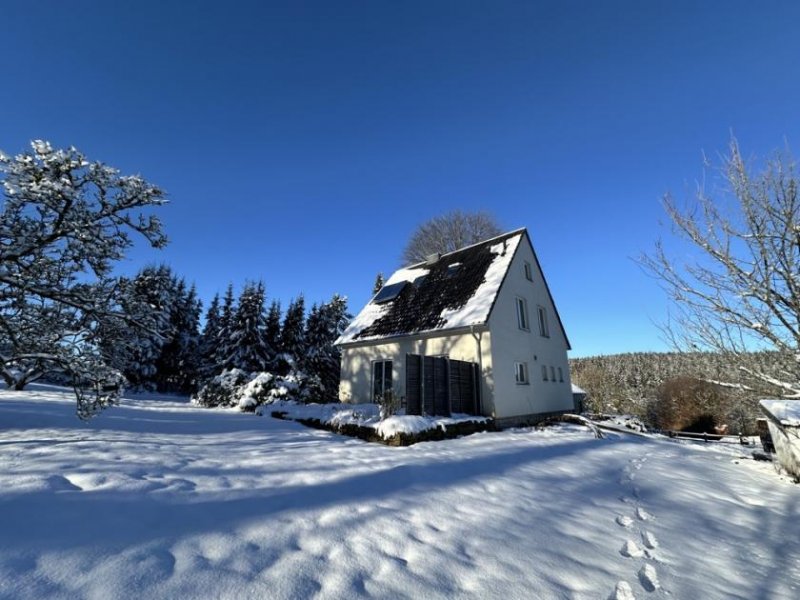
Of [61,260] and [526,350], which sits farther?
[526,350]

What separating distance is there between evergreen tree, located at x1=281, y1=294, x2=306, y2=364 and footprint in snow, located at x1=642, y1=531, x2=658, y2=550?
3305 cm

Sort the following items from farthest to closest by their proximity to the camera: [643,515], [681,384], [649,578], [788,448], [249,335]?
[249,335], [681,384], [788,448], [643,515], [649,578]

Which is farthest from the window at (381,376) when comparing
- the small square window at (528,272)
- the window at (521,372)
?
the small square window at (528,272)

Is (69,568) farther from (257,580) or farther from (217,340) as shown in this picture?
(217,340)

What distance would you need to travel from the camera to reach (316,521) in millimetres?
3438

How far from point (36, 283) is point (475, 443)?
922 centimetres

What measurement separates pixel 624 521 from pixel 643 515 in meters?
0.49

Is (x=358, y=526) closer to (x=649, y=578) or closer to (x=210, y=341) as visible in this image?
(x=649, y=578)

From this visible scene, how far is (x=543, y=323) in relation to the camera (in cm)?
1758

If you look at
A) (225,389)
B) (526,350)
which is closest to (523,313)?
(526,350)

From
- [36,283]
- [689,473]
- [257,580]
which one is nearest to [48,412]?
[36,283]

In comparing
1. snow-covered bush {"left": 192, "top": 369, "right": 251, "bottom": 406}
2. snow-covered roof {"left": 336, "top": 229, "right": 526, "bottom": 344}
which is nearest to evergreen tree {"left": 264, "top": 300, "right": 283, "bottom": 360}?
snow-covered bush {"left": 192, "top": 369, "right": 251, "bottom": 406}

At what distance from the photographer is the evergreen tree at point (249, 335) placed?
3197 cm

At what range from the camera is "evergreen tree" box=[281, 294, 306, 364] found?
3522 cm
